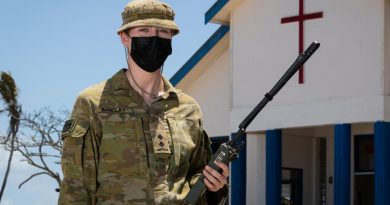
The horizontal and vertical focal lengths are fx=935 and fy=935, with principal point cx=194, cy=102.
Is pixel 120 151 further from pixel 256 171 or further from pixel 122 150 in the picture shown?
pixel 256 171

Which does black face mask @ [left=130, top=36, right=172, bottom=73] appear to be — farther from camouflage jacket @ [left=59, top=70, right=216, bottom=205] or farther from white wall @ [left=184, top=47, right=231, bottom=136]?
white wall @ [left=184, top=47, right=231, bottom=136]

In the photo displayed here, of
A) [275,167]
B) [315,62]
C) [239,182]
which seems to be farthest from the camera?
[239,182]

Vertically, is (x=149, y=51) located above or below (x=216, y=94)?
below

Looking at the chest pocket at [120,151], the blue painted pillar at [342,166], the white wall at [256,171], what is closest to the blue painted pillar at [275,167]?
the white wall at [256,171]

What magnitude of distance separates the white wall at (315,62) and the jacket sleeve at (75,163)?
11133 millimetres

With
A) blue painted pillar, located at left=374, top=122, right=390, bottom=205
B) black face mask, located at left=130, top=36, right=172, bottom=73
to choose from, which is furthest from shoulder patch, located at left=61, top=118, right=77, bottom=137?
blue painted pillar, located at left=374, top=122, right=390, bottom=205

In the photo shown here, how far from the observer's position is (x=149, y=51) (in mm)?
3732

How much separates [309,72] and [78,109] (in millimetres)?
12031

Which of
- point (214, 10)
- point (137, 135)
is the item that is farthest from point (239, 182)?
point (137, 135)

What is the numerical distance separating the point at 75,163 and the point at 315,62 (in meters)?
12.1

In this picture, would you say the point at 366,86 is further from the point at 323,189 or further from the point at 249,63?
A: the point at 323,189

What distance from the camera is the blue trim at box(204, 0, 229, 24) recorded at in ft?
55.8

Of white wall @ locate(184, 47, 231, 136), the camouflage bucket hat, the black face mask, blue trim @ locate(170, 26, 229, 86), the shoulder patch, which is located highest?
blue trim @ locate(170, 26, 229, 86)

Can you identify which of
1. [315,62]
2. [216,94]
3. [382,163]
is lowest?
[382,163]
